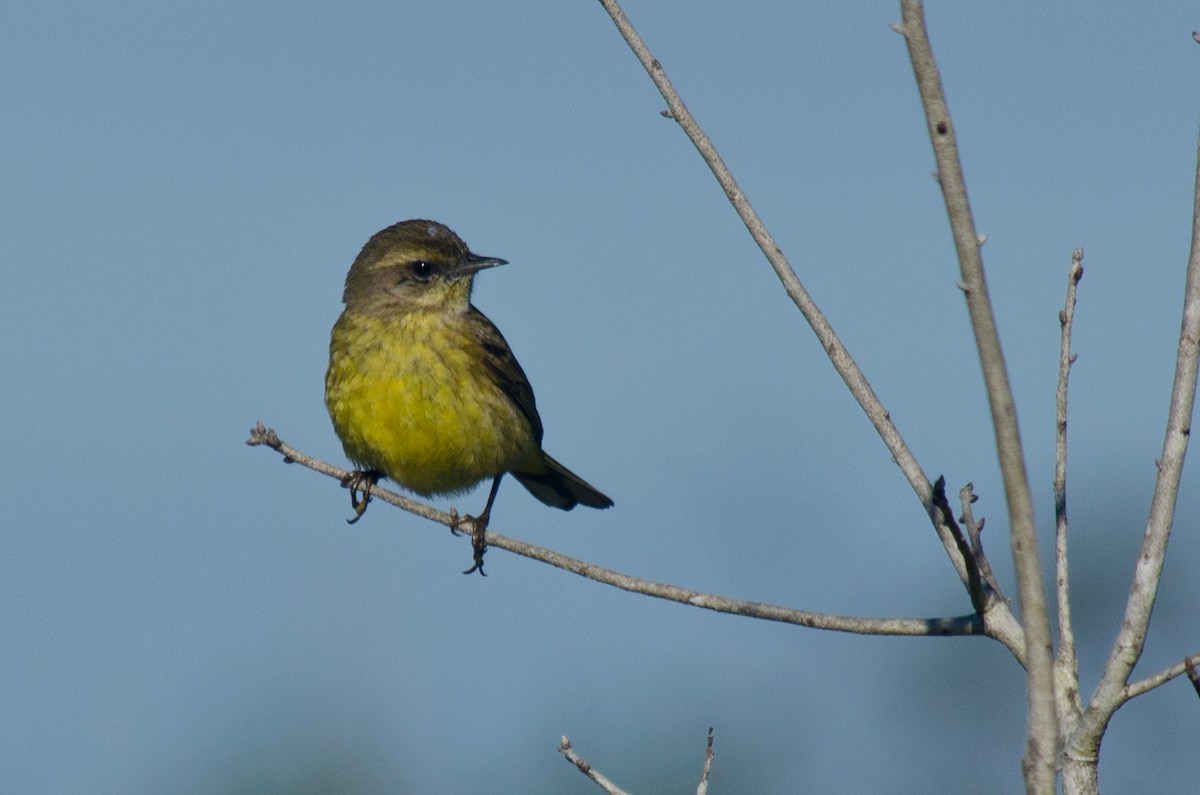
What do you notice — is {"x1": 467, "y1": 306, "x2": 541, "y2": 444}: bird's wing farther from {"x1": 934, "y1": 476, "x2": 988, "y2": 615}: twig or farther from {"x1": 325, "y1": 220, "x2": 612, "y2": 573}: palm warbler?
{"x1": 934, "y1": 476, "x2": 988, "y2": 615}: twig

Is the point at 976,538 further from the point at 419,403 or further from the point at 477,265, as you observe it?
the point at 477,265

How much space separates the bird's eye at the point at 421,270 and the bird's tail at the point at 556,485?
139 cm

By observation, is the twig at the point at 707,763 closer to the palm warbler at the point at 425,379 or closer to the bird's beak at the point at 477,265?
the palm warbler at the point at 425,379

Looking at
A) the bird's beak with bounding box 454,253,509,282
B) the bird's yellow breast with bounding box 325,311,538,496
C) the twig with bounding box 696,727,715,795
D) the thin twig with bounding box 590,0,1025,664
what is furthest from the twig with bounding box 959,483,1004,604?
the bird's beak with bounding box 454,253,509,282

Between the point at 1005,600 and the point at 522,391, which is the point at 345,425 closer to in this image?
the point at 522,391

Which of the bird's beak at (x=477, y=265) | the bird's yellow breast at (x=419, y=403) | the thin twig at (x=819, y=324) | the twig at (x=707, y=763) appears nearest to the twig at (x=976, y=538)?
the thin twig at (x=819, y=324)

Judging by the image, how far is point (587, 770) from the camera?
3.79m

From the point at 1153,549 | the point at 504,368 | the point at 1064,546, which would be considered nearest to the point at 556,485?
the point at 504,368

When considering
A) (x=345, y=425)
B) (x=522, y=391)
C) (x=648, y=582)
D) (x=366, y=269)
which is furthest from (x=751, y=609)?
(x=366, y=269)

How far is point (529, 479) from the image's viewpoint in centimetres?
923

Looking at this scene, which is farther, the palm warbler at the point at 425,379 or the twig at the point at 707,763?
the palm warbler at the point at 425,379

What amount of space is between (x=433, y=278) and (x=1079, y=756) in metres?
6.01

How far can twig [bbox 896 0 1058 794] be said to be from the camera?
2.48 metres

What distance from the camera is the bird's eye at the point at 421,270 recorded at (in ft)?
27.7
